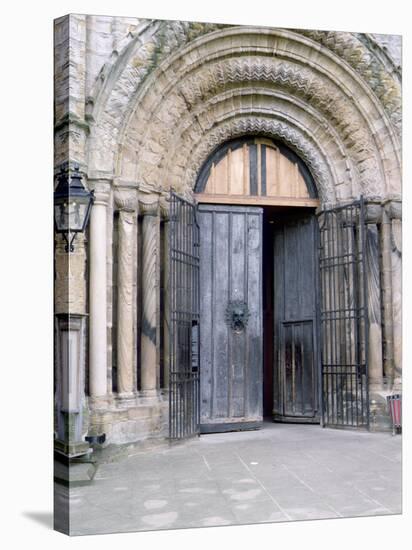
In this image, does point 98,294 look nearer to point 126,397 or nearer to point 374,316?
point 126,397

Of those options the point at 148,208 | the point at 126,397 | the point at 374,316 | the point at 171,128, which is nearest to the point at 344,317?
the point at 374,316

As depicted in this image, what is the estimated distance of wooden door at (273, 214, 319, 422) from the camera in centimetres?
840

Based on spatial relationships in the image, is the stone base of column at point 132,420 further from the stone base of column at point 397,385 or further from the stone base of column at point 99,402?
the stone base of column at point 397,385

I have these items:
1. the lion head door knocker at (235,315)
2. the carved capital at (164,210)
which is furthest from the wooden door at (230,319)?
the carved capital at (164,210)

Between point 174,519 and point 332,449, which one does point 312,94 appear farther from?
point 174,519

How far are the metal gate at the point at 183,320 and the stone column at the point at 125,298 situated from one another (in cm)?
39

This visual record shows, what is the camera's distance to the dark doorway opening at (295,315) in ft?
27.5

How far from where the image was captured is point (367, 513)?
6.30m

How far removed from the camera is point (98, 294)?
667 centimetres

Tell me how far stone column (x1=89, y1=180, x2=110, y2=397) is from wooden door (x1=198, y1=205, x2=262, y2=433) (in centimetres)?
143

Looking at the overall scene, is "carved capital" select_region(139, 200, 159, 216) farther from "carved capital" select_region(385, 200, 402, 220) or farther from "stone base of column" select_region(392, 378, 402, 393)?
"stone base of column" select_region(392, 378, 402, 393)

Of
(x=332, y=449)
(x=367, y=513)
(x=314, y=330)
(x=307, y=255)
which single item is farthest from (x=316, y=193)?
(x=367, y=513)

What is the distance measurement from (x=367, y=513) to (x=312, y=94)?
12.9 feet

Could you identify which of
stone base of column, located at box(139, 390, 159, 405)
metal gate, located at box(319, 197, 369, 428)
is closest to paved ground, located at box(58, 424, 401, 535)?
stone base of column, located at box(139, 390, 159, 405)
